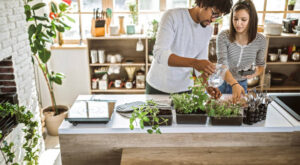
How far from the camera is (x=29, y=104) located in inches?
107

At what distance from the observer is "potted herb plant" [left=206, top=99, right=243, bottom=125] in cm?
158

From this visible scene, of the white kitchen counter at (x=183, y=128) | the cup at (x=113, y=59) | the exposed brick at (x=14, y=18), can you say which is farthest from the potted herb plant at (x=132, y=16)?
the white kitchen counter at (x=183, y=128)

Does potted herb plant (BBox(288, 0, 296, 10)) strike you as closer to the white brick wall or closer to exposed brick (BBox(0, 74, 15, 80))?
the white brick wall

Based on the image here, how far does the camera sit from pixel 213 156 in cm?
161

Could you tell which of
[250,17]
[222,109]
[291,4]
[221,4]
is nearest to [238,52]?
[250,17]

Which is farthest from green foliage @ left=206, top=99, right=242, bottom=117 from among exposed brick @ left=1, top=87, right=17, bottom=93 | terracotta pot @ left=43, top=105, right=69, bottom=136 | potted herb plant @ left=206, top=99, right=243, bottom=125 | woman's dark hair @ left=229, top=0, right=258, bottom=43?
terracotta pot @ left=43, top=105, right=69, bottom=136

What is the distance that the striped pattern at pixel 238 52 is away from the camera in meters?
2.42

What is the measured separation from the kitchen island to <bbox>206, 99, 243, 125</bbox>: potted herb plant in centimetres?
4

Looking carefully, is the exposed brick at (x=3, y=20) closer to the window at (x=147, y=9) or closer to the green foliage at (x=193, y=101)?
the green foliage at (x=193, y=101)

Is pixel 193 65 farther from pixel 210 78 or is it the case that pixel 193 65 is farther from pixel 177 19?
pixel 177 19

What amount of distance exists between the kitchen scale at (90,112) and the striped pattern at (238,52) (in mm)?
1131

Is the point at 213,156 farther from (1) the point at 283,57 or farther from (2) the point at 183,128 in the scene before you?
(1) the point at 283,57

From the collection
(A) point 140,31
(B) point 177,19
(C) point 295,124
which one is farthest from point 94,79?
(C) point 295,124

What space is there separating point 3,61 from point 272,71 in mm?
3579
